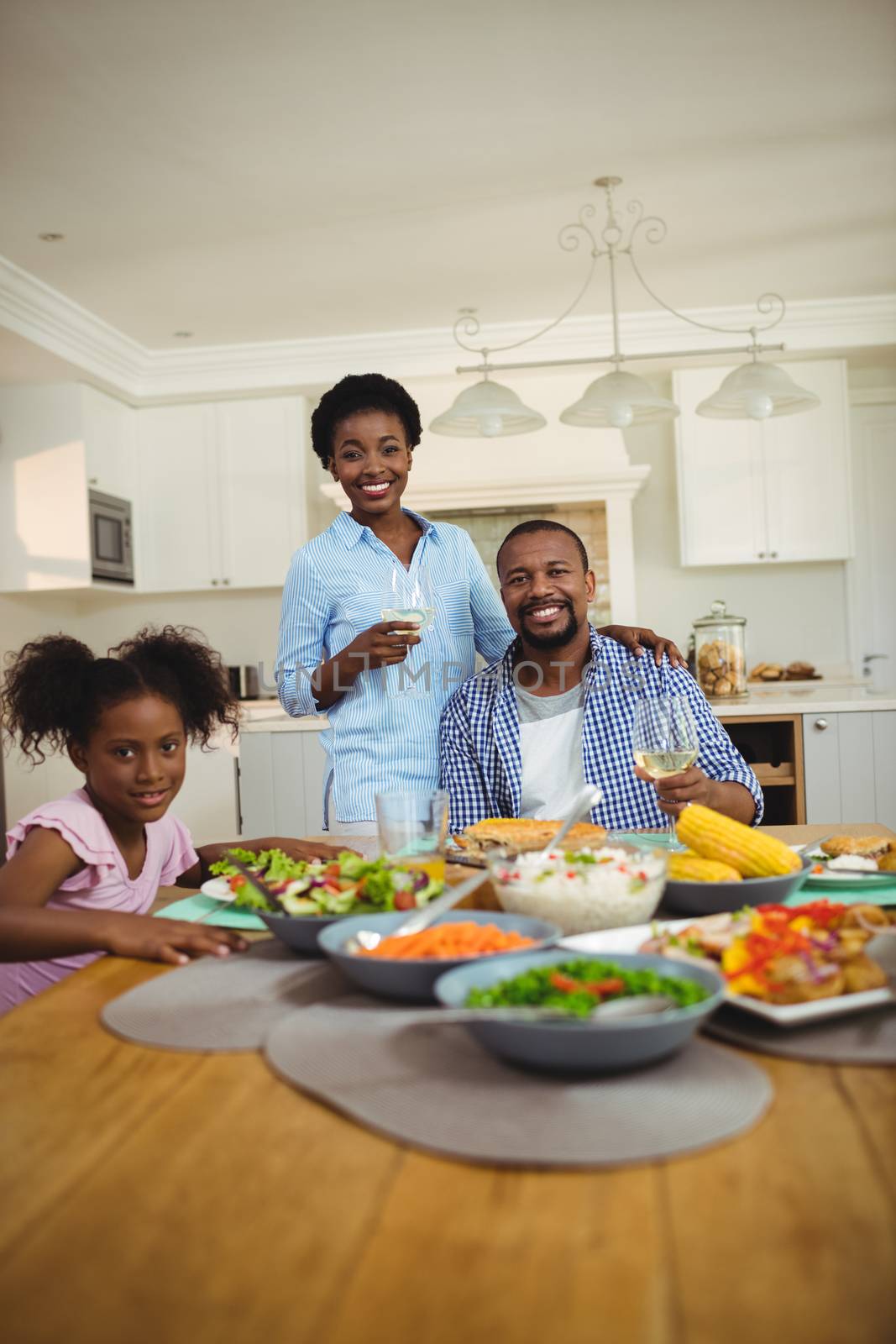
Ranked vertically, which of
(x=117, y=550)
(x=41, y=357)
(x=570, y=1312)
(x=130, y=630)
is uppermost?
(x=41, y=357)

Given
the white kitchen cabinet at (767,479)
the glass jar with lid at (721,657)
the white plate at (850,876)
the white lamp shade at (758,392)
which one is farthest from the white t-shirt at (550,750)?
the white kitchen cabinet at (767,479)

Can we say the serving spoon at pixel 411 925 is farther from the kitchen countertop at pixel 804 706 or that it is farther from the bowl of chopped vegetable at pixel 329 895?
the kitchen countertop at pixel 804 706

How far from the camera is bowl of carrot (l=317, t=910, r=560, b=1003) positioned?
0.87 m

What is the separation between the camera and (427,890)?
1.12 metres

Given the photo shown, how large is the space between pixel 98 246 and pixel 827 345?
311cm

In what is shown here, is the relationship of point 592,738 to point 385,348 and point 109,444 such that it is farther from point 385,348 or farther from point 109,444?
point 109,444

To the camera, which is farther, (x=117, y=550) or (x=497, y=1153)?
(x=117, y=550)

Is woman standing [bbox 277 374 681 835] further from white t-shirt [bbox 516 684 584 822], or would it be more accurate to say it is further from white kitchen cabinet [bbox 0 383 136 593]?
white kitchen cabinet [bbox 0 383 136 593]

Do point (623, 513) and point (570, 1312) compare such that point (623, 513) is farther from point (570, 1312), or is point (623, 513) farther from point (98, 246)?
point (570, 1312)

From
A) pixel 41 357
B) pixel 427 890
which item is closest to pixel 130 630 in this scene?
pixel 41 357

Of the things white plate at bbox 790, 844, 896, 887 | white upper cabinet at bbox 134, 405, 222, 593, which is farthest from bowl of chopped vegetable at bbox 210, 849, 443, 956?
white upper cabinet at bbox 134, 405, 222, 593

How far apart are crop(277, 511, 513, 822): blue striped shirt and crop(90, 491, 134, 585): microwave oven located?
286cm

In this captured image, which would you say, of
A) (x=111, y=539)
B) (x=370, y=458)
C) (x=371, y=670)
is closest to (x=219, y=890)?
(x=371, y=670)

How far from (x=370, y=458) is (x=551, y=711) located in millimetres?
607
